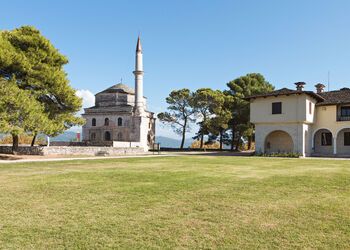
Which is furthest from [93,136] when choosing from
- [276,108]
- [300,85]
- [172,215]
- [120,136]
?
[172,215]

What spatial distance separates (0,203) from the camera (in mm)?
7266

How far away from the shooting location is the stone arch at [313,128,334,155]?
115ft

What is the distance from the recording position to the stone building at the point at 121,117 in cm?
4962

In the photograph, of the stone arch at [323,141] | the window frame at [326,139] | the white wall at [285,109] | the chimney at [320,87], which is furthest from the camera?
the chimney at [320,87]

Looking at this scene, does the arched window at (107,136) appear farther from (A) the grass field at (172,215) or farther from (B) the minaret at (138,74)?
(A) the grass field at (172,215)

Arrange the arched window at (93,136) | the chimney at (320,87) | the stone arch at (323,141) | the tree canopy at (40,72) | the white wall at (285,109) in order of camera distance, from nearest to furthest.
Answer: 1. the tree canopy at (40,72)
2. the white wall at (285,109)
3. the stone arch at (323,141)
4. the chimney at (320,87)
5. the arched window at (93,136)

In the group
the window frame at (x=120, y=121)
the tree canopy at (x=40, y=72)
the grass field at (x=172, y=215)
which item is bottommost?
the grass field at (x=172, y=215)

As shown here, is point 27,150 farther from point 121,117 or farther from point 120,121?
point 120,121

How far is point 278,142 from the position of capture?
123 ft

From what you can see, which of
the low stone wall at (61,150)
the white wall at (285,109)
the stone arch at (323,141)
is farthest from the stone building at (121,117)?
the stone arch at (323,141)

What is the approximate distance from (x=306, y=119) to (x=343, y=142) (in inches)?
243

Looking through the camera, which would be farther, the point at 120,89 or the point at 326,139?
the point at 120,89

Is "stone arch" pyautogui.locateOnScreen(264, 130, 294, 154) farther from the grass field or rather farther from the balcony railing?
the grass field

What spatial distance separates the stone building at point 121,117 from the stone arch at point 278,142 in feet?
63.9
